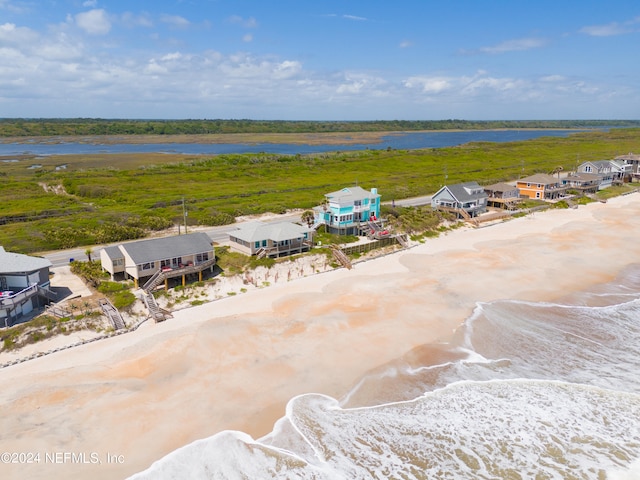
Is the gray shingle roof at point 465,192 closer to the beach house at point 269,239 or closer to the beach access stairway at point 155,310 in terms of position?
the beach house at point 269,239

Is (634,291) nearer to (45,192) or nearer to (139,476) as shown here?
(139,476)

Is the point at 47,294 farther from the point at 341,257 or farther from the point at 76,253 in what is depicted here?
the point at 341,257

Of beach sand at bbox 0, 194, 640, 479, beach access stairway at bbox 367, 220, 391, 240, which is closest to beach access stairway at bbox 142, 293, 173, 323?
beach sand at bbox 0, 194, 640, 479

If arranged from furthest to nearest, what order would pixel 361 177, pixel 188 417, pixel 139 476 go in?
pixel 361 177, pixel 188 417, pixel 139 476

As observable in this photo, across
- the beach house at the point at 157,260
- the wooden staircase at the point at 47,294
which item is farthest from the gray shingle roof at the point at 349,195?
the wooden staircase at the point at 47,294

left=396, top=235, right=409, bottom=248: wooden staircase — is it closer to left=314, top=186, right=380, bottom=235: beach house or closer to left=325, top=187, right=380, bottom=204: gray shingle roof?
left=314, top=186, right=380, bottom=235: beach house

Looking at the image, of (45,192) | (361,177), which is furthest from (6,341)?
(361,177)
